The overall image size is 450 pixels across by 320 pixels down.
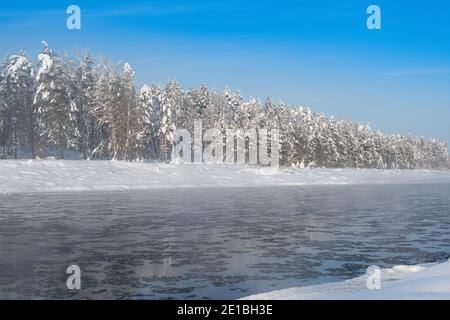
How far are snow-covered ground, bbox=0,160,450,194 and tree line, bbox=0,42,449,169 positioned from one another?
13.1 m

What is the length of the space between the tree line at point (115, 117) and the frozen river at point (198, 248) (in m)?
45.2

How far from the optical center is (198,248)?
18.3 meters

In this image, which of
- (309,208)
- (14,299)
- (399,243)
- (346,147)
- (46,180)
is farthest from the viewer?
(346,147)

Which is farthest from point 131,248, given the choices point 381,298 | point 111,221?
point 381,298

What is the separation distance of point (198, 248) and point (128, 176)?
45950 millimetres

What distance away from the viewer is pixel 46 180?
5403cm

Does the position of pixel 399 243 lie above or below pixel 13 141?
below

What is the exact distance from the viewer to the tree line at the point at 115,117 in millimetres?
75125

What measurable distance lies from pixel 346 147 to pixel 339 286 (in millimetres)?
120981
